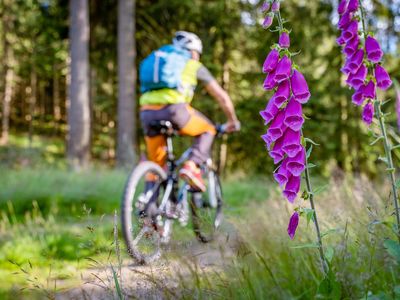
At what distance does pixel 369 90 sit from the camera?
1.97 metres

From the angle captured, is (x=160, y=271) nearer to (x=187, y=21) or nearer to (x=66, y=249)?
(x=66, y=249)

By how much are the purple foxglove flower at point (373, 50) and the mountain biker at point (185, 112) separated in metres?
2.66

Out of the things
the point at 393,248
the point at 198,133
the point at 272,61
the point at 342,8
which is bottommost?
the point at 393,248

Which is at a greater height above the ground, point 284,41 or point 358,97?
point 284,41

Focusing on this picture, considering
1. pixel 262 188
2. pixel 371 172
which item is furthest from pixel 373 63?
pixel 371 172

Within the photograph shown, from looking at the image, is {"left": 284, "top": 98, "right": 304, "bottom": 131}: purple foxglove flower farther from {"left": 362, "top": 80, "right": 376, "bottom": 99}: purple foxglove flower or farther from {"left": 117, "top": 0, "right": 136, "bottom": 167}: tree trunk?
{"left": 117, "top": 0, "right": 136, "bottom": 167}: tree trunk

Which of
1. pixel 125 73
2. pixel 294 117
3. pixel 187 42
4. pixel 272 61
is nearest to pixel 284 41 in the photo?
pixel 272 61

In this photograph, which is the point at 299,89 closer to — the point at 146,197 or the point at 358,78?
the point at 358,78

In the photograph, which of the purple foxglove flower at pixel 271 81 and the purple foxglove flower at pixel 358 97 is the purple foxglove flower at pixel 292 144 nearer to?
the purple foxglove flower at pixel 271 81

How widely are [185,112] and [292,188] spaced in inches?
113

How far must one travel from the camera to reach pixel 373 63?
6.59 ft

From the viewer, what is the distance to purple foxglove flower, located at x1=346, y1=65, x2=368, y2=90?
1951mm

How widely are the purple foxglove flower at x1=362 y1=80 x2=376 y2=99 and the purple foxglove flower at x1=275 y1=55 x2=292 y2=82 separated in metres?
0.42

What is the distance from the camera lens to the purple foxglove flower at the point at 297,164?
67.2 inches
